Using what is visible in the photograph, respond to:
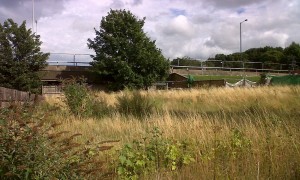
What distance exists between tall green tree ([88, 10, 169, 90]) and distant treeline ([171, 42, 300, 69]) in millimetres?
10949

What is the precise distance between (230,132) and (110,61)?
3538cm

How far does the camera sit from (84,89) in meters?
13.4

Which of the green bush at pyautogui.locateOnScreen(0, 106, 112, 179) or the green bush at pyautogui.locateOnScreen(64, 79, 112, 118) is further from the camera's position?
the green bush at pyautogui.locateOnScreen(64, 79, 112, 118)

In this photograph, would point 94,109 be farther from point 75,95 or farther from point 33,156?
point 33,156

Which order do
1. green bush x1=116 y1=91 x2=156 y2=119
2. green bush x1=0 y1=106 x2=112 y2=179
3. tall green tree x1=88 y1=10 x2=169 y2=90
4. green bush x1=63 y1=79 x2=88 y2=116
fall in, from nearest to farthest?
green bush x1=0 y1=106 x2=112 y2=179 < green bush x1=63 y1=79 x2=88 y2=116 < green bush x1=116 y1=91 x2=156 y2=119 < tall green tree x1=88 y1=10 x2=169 y2=90

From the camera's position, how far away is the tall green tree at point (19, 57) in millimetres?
36125

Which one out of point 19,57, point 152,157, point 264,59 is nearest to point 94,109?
point 152,157

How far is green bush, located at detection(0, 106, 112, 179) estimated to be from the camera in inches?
138

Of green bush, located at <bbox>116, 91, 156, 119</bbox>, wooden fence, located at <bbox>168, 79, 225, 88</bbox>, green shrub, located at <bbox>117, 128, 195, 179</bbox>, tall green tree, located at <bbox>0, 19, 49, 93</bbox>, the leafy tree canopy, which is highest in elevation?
the leafy tree canopy

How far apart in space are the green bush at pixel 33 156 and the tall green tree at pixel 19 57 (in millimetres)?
33245

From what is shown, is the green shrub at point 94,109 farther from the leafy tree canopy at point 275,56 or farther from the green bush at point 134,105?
the leafy tree canopy at point 275,56

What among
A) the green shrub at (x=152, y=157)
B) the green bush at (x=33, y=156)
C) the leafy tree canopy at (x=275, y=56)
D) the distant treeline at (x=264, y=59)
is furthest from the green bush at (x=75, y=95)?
the leafy tree canopy at (x=275, y=56)

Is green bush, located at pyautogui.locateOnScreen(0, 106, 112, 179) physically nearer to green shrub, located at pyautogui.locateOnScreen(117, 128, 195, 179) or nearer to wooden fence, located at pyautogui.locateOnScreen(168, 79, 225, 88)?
green shrub, located at pyautogui.locateOnScreen(117, 128, 195, 179)

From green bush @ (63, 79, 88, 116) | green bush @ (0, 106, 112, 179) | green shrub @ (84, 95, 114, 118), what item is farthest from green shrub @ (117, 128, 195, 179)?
green bush @ (63, 79, 88, 116)
